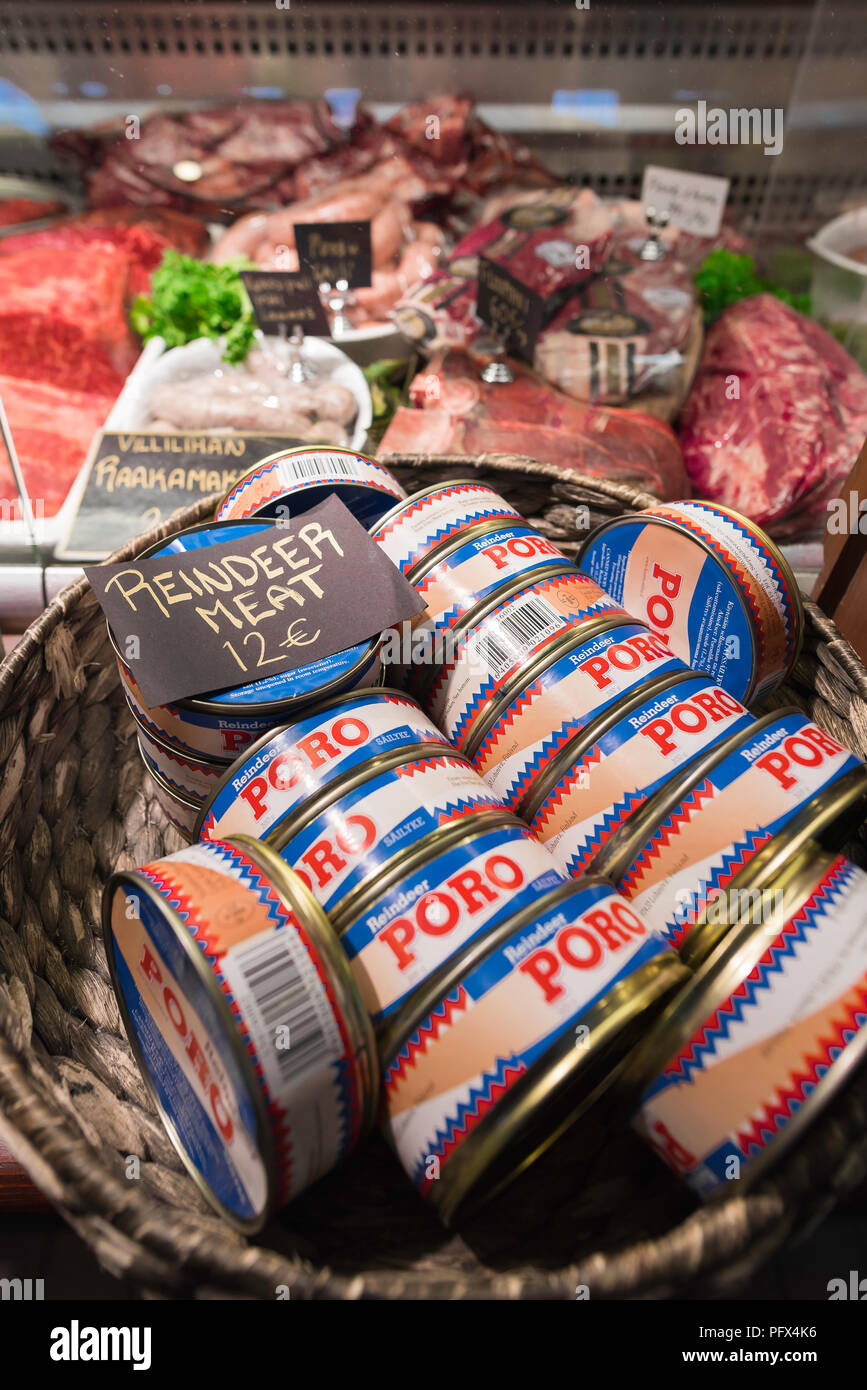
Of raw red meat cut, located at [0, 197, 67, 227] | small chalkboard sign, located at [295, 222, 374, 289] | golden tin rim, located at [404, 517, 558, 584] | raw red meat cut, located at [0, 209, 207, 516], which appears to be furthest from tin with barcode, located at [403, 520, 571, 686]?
raw red meat cut, located at [0, 197, 67, 227]

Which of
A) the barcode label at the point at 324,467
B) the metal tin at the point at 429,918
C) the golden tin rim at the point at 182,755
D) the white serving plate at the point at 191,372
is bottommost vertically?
the metal tin at the point at 429,918

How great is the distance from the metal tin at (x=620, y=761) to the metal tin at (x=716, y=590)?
0.24m

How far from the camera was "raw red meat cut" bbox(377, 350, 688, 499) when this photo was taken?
1852mm

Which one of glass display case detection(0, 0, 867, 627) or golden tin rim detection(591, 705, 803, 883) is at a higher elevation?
glass display case detection(0, 0, 867, 627)

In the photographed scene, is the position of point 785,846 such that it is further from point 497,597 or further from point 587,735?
point 497,597

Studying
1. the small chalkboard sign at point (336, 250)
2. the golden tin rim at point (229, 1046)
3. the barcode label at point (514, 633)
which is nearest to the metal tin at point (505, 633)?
the barcode label at point (514, 633)

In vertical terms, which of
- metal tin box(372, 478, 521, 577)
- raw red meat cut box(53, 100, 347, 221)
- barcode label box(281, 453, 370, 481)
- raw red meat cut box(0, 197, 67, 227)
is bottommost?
metal tin box(372, 478, 521, 577)

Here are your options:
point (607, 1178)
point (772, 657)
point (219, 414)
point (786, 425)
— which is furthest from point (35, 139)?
point (607, 1178)

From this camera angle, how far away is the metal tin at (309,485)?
51.4 inches

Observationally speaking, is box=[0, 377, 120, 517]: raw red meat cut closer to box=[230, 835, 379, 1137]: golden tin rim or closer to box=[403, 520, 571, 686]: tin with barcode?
box=[403, 520, 571, 686]: tin with barcode

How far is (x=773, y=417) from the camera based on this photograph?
1950 millimetres

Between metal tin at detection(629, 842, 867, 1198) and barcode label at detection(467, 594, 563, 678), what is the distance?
41 cm

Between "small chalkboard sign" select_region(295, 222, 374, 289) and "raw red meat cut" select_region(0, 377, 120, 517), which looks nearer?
"raw red meat cut" select_region(0, 377, 120, 517)

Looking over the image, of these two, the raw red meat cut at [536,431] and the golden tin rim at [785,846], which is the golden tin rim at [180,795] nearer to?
the golden tin rim at [785,846]
